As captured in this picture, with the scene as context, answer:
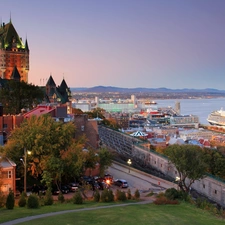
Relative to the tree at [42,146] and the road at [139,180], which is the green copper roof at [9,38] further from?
the tree at [42,146]

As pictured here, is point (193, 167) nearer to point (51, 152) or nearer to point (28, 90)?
point (51, 152)

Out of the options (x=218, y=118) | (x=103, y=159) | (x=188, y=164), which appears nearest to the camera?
(x=188, y=164)

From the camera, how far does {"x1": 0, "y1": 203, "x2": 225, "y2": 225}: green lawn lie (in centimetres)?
1534

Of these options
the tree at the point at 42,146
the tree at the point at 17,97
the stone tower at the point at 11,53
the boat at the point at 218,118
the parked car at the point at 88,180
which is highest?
the stone tower at the point at 11,53

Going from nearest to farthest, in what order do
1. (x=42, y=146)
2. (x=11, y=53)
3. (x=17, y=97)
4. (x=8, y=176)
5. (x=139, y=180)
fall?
1. (x=8, y=176)
2. (x=42, y=146)
3. (x=139, y=180)
4. (x=17, y=97)
5. (x=11, y=53)

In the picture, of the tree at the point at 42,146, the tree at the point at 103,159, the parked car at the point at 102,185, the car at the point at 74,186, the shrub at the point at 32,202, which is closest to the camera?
the shrub at the point at 32,202

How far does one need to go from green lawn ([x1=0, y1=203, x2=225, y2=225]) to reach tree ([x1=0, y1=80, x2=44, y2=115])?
3614 cm

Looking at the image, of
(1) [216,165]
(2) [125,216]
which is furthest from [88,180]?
(1) [216,165]

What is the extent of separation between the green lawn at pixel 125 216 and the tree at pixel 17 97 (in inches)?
1423

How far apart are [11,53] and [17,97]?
1937 inches

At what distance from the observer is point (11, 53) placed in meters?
99.2

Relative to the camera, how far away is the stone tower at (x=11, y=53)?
98062mm

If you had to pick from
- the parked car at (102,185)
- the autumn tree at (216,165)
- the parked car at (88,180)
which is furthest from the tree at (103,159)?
the autumn tree at (216,165)

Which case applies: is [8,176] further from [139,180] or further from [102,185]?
[139,180]
